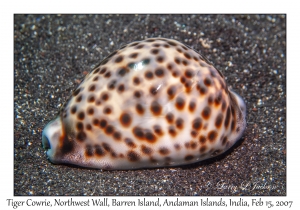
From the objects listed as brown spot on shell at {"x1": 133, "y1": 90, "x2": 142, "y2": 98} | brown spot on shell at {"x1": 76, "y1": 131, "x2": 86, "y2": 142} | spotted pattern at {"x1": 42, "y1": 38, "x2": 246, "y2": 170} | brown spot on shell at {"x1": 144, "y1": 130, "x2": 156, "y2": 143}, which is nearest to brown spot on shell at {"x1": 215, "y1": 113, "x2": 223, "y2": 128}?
spotted pattern at {"x1": 42, "y1": 38, "x2": 246, "y2": 170}

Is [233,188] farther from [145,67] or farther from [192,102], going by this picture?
[145,67]

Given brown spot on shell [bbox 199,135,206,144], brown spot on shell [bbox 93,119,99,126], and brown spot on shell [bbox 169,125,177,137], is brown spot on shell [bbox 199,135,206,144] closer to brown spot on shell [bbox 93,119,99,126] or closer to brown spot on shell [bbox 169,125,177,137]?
brown spot on shell [bbox 169,125,177,137]

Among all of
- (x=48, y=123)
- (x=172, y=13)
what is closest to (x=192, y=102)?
(x=48, y=123)

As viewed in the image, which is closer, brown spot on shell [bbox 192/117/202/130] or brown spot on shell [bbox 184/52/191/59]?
brown spot on shell [bbox 192/117/202/130]

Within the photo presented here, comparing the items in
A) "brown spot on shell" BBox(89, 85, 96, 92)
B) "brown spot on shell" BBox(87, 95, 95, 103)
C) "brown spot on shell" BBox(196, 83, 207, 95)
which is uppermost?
"brown spot on shell" BBox(89, 85, 96, 92)

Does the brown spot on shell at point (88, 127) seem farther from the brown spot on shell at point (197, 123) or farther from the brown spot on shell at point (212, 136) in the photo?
the brown spot on shell at point (212, 136)

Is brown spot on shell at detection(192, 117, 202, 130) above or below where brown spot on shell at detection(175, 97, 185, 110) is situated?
below
